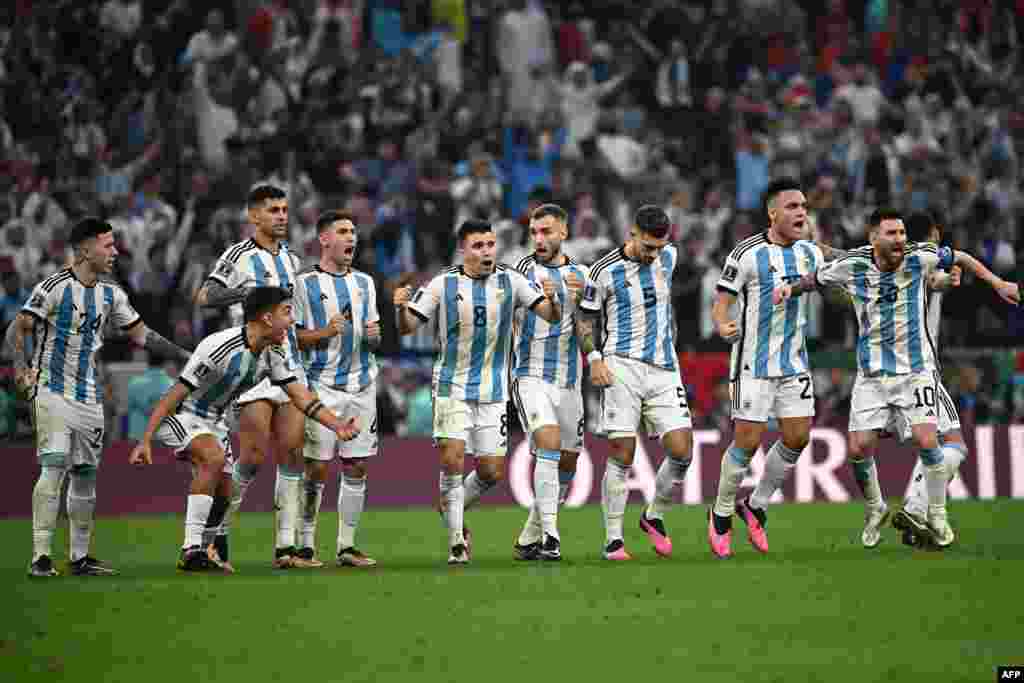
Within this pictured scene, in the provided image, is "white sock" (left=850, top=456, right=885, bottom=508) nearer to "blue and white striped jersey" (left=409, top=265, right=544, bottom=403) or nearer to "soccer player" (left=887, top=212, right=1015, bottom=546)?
"soccer player" (left=887, top=212, right=1015, bottom=546)

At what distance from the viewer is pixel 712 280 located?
66.2ft

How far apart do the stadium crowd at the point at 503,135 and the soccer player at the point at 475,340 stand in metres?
6.55

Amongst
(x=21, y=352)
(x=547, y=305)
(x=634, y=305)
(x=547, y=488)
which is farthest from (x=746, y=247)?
(x=21, y=352)

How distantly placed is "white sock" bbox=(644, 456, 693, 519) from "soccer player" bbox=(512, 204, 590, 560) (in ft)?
2.42

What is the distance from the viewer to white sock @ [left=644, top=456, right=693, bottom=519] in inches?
498

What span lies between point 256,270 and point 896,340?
480 cm

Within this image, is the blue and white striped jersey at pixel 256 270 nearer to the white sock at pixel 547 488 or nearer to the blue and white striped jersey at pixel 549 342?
the blue and white striped jersey at pixel 549 342

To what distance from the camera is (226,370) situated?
1186 cm

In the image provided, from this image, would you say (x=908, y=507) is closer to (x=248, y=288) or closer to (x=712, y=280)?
(x=248, y=288)

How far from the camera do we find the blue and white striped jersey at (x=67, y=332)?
40.3 ft

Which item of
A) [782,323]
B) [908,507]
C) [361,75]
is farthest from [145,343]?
[361,75]

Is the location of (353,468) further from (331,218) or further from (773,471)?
(773,471)

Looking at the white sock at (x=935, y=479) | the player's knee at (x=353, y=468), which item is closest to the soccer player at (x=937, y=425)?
the white sock at (x=935, y=479)

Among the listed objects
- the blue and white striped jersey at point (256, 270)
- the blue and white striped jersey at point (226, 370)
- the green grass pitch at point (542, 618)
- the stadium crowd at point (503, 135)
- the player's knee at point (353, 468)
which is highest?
the stadium crowd at point (503, 135)
